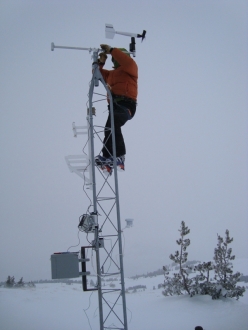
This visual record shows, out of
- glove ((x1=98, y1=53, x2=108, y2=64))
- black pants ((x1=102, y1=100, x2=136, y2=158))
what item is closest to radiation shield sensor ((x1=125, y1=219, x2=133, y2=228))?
black pants ((x1=102, y1=100, x2=136, y2=158))

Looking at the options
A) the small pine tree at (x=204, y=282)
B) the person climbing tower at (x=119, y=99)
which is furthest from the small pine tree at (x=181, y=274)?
the person climbing tower at (x=119, y=99)

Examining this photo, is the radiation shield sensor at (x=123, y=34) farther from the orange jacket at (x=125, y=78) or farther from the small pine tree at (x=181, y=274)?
the small pine tree at (x=181, y=274)

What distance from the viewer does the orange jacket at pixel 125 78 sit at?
4523 millimetres

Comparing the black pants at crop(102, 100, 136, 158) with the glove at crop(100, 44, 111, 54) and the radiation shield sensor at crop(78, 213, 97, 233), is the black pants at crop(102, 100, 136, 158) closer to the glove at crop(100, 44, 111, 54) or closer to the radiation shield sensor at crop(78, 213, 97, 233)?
the glove at crop(100, 44, 111, 54)

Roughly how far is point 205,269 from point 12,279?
5743 mm

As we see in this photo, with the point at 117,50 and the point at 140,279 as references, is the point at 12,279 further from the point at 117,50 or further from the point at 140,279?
the point at 117,50

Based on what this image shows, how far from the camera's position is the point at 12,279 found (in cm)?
909

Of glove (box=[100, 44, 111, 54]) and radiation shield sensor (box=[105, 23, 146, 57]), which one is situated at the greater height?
radiation shield sensor (box=[105, 23, 146, 57])

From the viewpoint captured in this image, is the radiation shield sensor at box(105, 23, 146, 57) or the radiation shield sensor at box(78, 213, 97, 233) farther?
the radiation shield sensor at box(105, 23, 146, 57)

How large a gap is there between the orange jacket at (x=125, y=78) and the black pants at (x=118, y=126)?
0.16 meters

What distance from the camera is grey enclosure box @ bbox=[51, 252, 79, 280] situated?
12.3 feet

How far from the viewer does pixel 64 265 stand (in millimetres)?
3785

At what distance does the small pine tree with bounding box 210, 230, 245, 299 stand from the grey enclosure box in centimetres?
398

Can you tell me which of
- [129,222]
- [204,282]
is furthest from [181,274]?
[129,222]
